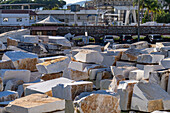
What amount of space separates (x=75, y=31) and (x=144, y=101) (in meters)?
28.9

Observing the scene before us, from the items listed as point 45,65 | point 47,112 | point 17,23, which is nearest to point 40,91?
point 47,112

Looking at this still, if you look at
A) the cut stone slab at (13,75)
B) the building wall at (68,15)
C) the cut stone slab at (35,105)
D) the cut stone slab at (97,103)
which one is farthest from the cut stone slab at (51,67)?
the building wall at (68,15)

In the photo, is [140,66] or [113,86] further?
[140,66]

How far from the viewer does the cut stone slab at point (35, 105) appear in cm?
627

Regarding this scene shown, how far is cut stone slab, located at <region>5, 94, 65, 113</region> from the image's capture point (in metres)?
6.27

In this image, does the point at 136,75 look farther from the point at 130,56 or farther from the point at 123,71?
the point at 130,56

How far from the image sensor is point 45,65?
10930mm

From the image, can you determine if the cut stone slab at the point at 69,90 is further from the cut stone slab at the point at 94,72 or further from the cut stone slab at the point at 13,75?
the cut stone slab at the point at 94,72

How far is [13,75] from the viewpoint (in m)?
10.3

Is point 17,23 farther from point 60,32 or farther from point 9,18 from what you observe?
point 60,32

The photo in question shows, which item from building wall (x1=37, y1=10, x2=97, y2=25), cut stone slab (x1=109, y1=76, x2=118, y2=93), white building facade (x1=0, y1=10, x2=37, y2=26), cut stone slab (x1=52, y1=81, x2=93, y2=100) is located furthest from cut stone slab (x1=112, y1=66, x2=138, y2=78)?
building wall (x1=37, y1=10, x2=97, y2=25)

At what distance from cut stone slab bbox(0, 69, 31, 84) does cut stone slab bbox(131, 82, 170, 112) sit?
3812 mm

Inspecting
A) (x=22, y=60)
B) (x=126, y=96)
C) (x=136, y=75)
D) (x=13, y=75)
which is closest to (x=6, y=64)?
(x=22, y=60)

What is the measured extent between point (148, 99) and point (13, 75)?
439cm
